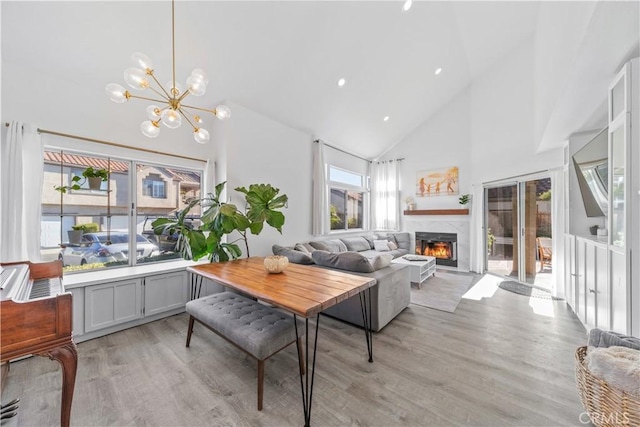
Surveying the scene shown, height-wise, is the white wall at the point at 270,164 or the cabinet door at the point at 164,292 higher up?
the white wall at the point at 270,164

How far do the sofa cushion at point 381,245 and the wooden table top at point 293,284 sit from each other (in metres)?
3.70

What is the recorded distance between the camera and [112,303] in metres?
2.57

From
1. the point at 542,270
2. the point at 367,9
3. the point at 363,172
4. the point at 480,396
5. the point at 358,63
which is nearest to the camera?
the point at 480,396

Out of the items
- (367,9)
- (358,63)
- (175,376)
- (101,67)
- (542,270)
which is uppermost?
(367,9)

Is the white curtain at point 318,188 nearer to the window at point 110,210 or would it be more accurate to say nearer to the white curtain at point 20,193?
the window at point 110,210

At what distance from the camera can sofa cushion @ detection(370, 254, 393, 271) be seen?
9.29 feet

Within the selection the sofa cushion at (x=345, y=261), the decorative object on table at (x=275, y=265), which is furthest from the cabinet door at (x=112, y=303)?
the sofa cushion at (x=345, y=261)

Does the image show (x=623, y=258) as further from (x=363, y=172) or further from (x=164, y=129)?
(x=363, y=172)

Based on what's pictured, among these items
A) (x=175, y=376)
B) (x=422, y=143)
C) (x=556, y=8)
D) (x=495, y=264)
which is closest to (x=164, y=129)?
(x=175, y=376)

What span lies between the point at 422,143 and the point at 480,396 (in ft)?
19.1

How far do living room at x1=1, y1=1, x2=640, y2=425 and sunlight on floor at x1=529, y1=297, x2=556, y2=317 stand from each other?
125 mm

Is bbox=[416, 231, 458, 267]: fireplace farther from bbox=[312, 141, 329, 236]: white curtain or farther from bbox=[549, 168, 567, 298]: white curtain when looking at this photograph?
bbox=[312, 141, 329, 236]: white curtain

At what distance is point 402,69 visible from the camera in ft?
14.4

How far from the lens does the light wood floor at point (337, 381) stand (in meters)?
1.52
